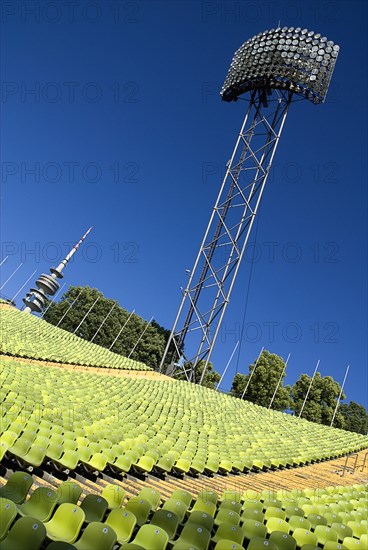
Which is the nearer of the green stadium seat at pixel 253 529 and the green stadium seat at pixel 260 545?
the green stadium seat at pixel 260 545

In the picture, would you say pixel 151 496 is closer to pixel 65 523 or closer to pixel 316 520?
pixel 65 523

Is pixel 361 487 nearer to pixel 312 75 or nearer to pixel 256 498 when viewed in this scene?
pixel 256 498

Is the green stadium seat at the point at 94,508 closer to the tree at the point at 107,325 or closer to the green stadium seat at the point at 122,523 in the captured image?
the green stadium seat at the point at 122,523

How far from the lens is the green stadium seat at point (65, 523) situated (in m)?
3.96

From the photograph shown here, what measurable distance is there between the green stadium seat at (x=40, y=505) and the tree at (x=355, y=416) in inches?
1904

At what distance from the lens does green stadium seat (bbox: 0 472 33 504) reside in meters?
4.34

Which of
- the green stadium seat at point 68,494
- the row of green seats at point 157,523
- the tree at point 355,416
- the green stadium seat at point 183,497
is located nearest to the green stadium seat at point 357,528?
the row of green seats at point 157,523

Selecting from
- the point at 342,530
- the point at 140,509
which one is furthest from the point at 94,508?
the point at 342,530

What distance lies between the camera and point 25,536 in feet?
11.4

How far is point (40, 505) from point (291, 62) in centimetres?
3054

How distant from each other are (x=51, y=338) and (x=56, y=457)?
23259mm

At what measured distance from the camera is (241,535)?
14.9ft

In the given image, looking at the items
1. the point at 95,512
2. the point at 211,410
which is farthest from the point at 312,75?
the point at 95,512

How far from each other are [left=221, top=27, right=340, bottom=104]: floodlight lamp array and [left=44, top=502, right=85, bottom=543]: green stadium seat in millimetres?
29918
